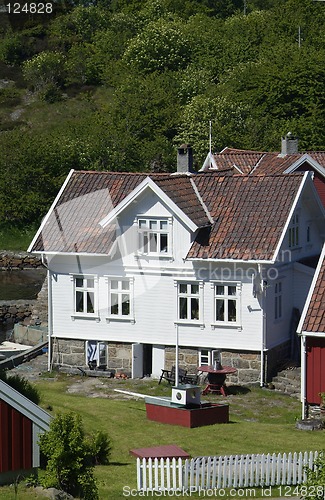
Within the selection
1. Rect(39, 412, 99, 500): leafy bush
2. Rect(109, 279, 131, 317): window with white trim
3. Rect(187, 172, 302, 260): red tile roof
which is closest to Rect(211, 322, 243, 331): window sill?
Rect(187, 172, 302, 260): red tile roof

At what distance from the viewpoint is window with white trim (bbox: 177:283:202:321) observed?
4144cm

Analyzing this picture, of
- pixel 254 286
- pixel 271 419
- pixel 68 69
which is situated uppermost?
pixel 68 69

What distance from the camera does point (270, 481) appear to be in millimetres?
27812

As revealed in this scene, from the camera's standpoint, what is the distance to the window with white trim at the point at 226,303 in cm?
4075

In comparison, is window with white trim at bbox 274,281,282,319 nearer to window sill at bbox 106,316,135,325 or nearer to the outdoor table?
the outdoor table

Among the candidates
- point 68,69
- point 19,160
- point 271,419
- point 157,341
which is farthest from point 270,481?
point 68,69

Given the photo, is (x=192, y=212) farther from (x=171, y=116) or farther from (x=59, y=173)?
(x=171, y=116)

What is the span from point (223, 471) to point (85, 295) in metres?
16.6

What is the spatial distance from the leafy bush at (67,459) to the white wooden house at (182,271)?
15.4 m

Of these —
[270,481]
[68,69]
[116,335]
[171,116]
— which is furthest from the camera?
[68,69]

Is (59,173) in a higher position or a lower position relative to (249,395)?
higher

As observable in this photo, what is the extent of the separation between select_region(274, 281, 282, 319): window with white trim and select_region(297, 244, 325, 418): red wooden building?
587 cm

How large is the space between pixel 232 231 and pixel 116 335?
5391 millimetres

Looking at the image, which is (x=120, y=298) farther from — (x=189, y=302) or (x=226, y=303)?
(x=226, y=303)
